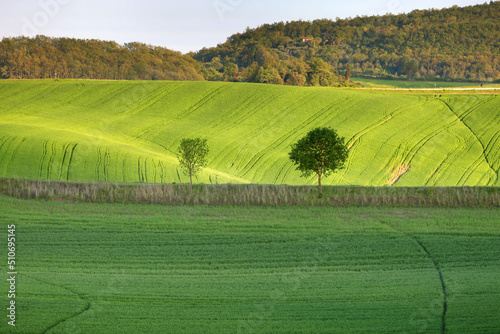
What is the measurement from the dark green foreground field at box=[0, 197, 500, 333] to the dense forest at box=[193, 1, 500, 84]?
6879 cm

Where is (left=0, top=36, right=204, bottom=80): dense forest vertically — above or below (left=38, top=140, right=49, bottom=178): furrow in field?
above

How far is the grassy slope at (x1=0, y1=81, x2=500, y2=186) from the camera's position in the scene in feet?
125

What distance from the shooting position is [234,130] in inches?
1930

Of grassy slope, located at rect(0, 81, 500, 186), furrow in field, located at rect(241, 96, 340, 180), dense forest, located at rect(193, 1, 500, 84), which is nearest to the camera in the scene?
grassy slope, located at rect(0, 81, 500, 186)

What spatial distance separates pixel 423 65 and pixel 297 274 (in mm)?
94314

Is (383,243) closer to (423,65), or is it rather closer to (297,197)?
(297,197)

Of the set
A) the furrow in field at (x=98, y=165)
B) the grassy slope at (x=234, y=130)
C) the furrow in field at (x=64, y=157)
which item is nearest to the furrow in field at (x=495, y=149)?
the grassy slope at (x=234, y=130)

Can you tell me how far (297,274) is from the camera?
1432 centimetres

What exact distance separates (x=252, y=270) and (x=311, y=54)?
→ 102m

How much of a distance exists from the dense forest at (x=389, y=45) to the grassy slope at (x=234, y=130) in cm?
3146

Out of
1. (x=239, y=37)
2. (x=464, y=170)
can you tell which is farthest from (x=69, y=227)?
(x=239, y=37)

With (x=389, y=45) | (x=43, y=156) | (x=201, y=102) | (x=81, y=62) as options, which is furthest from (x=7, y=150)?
(x=389, y=45)

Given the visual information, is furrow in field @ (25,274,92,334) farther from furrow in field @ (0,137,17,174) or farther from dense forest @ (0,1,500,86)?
dense forest @ (0,1,500,86)

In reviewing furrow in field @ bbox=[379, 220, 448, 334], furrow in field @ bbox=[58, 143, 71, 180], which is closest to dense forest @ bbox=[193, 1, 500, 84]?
furrow in field @ bbox=[58, 143, 71, 180]
